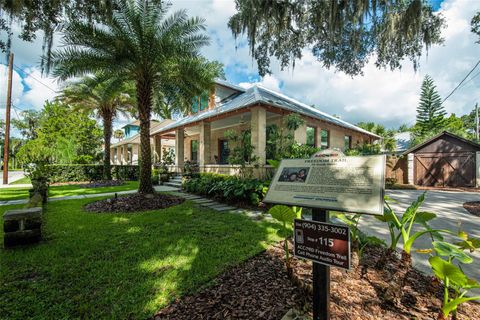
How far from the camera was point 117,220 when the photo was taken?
586 centimetres

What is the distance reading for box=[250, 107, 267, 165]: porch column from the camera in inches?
375

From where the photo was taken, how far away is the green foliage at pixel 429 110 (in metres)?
32.3

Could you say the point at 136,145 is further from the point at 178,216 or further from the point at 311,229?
the point at 311,229

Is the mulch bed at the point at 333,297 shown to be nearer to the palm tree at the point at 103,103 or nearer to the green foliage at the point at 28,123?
the palm tree at the point at 103,103

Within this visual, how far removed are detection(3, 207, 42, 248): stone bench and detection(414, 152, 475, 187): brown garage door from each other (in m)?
20.2

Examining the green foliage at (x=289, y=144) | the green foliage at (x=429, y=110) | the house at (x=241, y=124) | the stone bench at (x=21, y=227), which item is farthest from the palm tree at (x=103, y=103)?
the green foliage at (x=429, y=110)

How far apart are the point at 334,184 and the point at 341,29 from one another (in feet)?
23.1

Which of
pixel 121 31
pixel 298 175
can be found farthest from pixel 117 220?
pixel 121 31

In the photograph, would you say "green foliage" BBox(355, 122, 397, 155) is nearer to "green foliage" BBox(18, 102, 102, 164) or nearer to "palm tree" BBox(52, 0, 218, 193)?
"palm tree" BBox(52, 0, 218, 193)

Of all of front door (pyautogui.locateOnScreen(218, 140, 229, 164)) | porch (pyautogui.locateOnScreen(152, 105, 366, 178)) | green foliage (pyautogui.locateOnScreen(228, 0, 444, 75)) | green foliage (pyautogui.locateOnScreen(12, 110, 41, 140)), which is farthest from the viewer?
green foliage (pyautogui.locateOnScreen(12, 110, 41, 140))

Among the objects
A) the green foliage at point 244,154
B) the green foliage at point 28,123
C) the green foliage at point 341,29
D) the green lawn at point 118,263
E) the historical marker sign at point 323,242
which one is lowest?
the green lawn at point 118,263

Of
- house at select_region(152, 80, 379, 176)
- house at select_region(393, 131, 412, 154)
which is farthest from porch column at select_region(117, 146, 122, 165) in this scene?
house at select_region(393, 131, 412, 154)

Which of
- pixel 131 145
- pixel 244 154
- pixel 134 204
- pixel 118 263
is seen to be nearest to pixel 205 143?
pixel 244 154

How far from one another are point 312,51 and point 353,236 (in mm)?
9737
